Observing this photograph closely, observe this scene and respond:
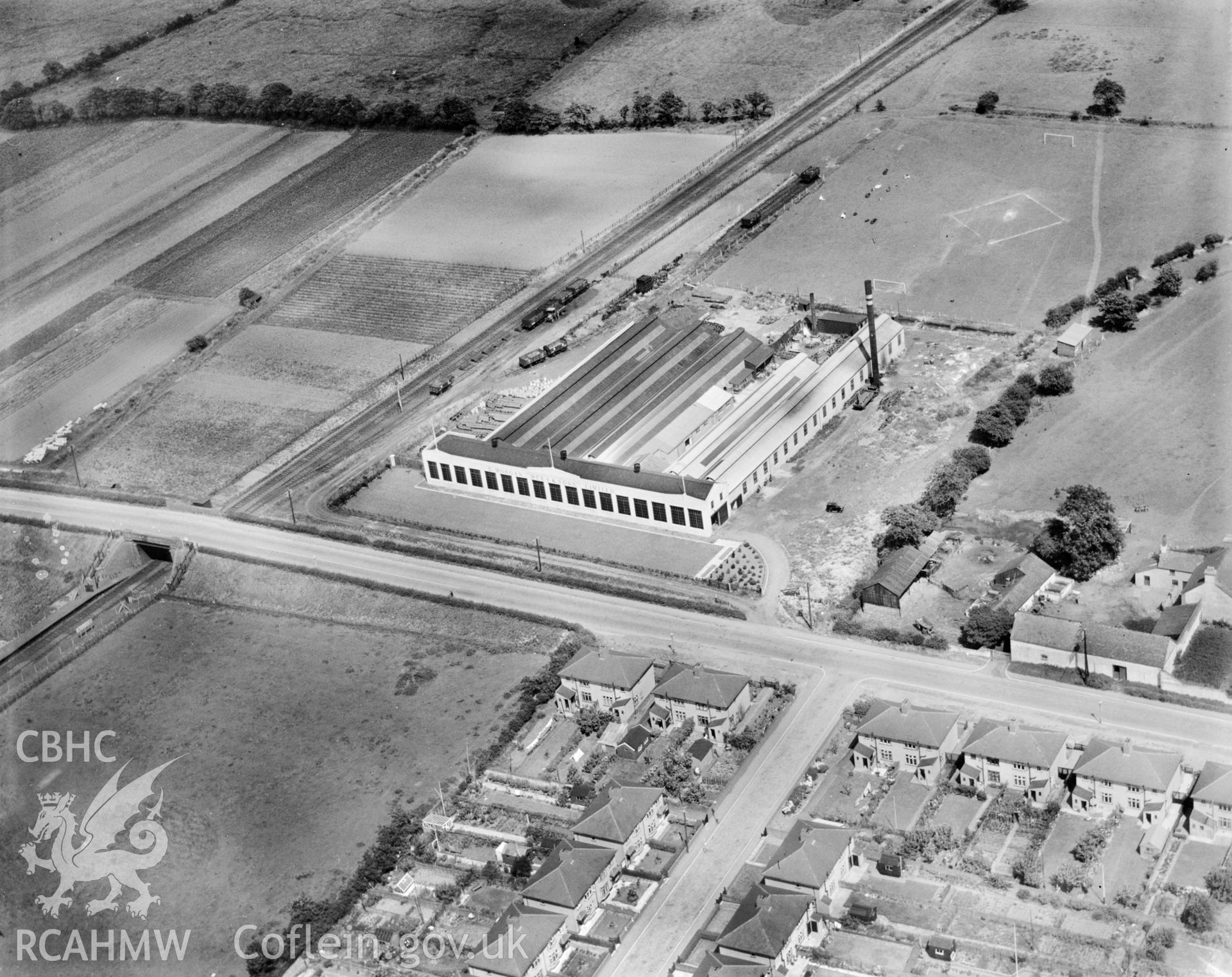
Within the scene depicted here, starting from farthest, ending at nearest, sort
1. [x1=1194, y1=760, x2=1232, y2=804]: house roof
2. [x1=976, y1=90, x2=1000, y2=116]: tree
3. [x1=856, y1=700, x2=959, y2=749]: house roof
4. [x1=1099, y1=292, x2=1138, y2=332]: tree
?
1. [x1=976, y1=90, x2=1000, y2=116]: tree
2. [x1=1099, y1=292, x2=1138, y2=332]: tree
3. [x1=856, y1=700, x2=959, y2=749]: house roof
4. [x1=1194, y1=760, x2=1232, y2=804]: house roof

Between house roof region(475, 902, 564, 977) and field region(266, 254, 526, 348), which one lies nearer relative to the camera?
house roof region(475, 902, 564, 977)

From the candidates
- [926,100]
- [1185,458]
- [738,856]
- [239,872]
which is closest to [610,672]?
[738,856]

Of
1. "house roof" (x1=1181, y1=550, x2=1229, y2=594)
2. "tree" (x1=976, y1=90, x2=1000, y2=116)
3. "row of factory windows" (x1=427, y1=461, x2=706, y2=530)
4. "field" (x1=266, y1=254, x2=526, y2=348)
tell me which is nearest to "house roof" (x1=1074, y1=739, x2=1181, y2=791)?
"house roof" (x1=1181, y1=550, x2=1229, y2=594)

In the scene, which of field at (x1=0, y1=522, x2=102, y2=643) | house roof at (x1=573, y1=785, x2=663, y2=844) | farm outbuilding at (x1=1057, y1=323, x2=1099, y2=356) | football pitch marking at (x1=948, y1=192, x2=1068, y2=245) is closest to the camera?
house roof at (x1=573, y1=785, x2=663, y2=844)

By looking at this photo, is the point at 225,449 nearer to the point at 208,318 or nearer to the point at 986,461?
the point at 208,318

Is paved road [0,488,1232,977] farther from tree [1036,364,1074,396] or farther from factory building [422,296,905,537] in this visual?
tree [1036,364,1074,396]

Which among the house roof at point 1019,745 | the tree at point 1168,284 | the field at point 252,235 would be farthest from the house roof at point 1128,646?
the field at point 252,235
